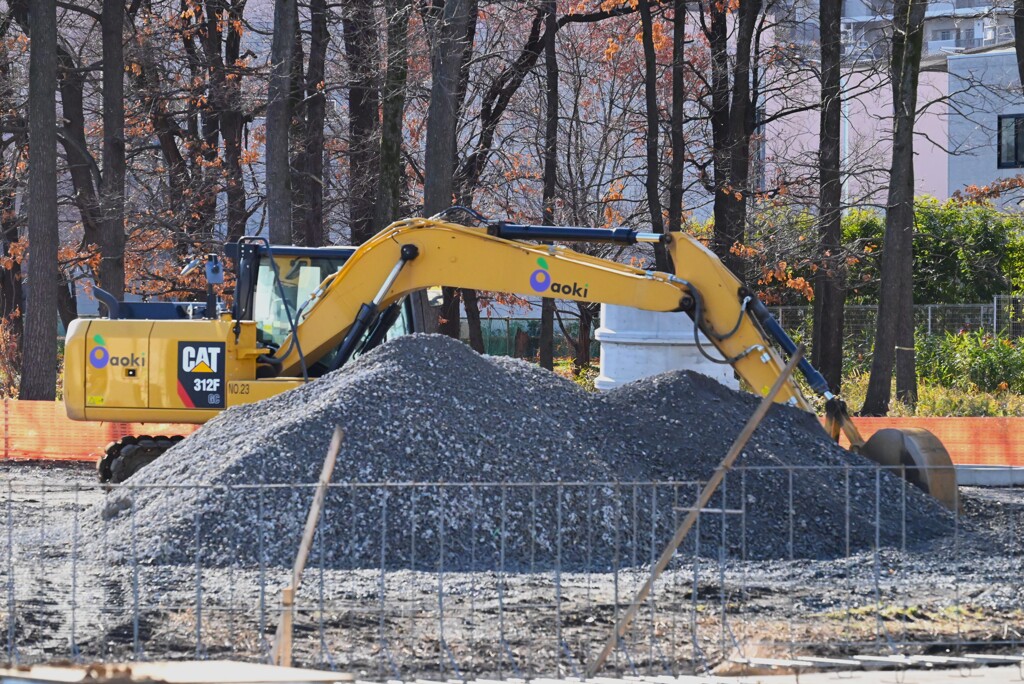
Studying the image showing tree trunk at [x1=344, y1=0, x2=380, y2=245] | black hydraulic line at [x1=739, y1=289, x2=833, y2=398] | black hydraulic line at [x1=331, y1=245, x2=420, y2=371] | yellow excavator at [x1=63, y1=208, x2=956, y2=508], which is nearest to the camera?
black hydraulic line at [x1=739, y1=289, x2=833, y2=398]

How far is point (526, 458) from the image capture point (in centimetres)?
961

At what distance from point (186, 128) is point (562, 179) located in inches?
356

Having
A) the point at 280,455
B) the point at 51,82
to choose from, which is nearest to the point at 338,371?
the point at 280,455

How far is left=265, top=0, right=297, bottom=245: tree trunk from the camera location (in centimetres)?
1961

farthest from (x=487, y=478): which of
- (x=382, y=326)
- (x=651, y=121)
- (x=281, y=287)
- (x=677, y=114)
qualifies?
(x=677, y=114)

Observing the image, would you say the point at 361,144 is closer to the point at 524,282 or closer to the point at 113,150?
the point at 113,150

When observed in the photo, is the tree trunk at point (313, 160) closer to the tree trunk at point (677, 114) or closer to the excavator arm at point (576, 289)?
the tree trunk at point (677, 114)

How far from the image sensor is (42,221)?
1983 centimetres

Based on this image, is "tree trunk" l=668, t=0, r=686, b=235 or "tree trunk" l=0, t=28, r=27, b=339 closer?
"tree trunk" l=668, t=0, r=686, b=235

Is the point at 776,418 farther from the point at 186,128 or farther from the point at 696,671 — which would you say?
the point at 186,128

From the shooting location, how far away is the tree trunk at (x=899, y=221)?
19141mm

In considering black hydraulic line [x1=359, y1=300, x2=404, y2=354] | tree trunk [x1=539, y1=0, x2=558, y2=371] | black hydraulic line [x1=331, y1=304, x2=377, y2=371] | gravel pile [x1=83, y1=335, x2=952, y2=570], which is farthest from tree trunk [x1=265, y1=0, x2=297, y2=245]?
gravel pile [x1=83, y1=335, x2=952, y2=570]

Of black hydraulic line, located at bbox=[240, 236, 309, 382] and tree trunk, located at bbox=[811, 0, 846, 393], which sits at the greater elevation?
tree trunk, located at bbox=[811, 0, 846, 393]

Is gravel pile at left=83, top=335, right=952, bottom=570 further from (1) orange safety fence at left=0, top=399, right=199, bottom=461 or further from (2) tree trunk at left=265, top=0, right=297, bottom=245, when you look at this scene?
(2) tree trunk at left=265, top=0, right=297, bottom=245
